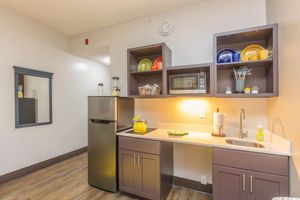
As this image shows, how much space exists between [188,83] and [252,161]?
114 cm

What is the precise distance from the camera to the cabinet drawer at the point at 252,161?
144 cm

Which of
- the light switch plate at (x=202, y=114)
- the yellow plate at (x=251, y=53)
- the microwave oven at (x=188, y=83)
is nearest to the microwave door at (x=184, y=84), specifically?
the microwave oven at (x=188, y=83)

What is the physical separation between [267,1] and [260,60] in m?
0.85

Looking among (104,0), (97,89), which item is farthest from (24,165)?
(104,0)

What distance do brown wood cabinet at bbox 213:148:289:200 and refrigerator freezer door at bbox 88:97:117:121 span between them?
142cm

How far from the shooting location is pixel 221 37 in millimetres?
1949

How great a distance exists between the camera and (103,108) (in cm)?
236

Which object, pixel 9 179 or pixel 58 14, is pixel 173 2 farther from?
pixel 9 179

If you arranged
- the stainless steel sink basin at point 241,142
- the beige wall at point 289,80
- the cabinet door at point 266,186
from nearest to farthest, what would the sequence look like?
1. the beige wall at point 289,80
2. the cabinet door at point 266,186
3. the stainless steel sink basin at point 241,142

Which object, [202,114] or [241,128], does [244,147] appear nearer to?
[241,128]

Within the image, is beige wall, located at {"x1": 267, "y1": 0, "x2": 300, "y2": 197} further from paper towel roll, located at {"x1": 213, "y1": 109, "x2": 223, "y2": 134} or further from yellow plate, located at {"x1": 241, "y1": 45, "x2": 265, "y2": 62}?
paper towel roll, located at {"x1": 213, "y1": 109, "x2": 223, "y2": 134}

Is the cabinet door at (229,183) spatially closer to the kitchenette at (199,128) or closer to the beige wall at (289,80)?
the kitchenette at (199,128)

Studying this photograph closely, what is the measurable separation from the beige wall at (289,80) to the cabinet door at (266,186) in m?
0.07

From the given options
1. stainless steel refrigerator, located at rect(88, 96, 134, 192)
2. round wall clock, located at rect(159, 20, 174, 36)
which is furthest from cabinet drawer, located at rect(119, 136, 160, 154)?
round wall clock, located at rect(159, 20, 174, 36)
